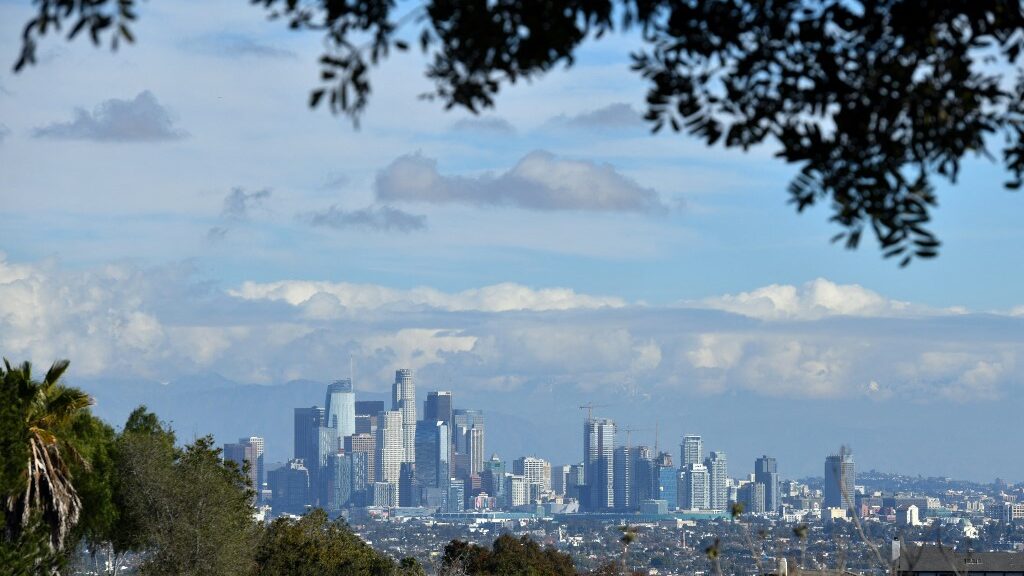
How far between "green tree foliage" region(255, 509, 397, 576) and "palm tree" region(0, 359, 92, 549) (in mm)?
15745

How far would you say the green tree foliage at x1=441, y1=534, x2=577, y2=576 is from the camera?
2440 inches

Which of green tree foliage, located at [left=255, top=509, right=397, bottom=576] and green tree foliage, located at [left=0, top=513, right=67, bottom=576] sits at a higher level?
green tree foliage, located at [left=0, top=513, right=67, bottom=576]

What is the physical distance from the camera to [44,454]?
31250 mm

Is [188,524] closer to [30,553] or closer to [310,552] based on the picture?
[310,552]

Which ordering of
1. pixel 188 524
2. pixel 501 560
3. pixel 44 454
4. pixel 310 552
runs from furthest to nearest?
pixel 501 560, pixel 310 552, pixel 188 524, pixel 44 454

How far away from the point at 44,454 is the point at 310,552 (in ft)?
62.3

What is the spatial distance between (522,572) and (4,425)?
34.4 m

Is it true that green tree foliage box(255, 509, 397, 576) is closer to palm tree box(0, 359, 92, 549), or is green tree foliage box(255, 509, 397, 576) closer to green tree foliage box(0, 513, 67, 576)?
palm tree box(0, 359, 92, 549)

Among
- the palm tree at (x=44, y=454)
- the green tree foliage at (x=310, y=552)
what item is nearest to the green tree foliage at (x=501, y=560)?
the green tree foliage at (x=310, y=552)

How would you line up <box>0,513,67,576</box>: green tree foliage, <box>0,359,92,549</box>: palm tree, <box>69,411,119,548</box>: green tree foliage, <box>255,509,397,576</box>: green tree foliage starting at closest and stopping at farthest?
<box>0,513,67,576</box>: green tree foliage < <box>0,359,92,549</box>: palm tree < <box>69,411,119,548</box>: green tree foliage < <box>255,509,397,576</box>: green tree foliage

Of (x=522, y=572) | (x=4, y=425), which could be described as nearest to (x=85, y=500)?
(x=4, y=425)

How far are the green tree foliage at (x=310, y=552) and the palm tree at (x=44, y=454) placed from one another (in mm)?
15745

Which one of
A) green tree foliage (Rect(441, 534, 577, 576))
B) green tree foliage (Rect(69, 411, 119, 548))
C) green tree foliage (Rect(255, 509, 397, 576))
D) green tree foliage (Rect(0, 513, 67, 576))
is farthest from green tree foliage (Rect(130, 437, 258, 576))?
green tree foliage (Rect(441, 534, 577, 576))

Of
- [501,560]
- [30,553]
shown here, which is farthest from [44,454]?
[501,560]
